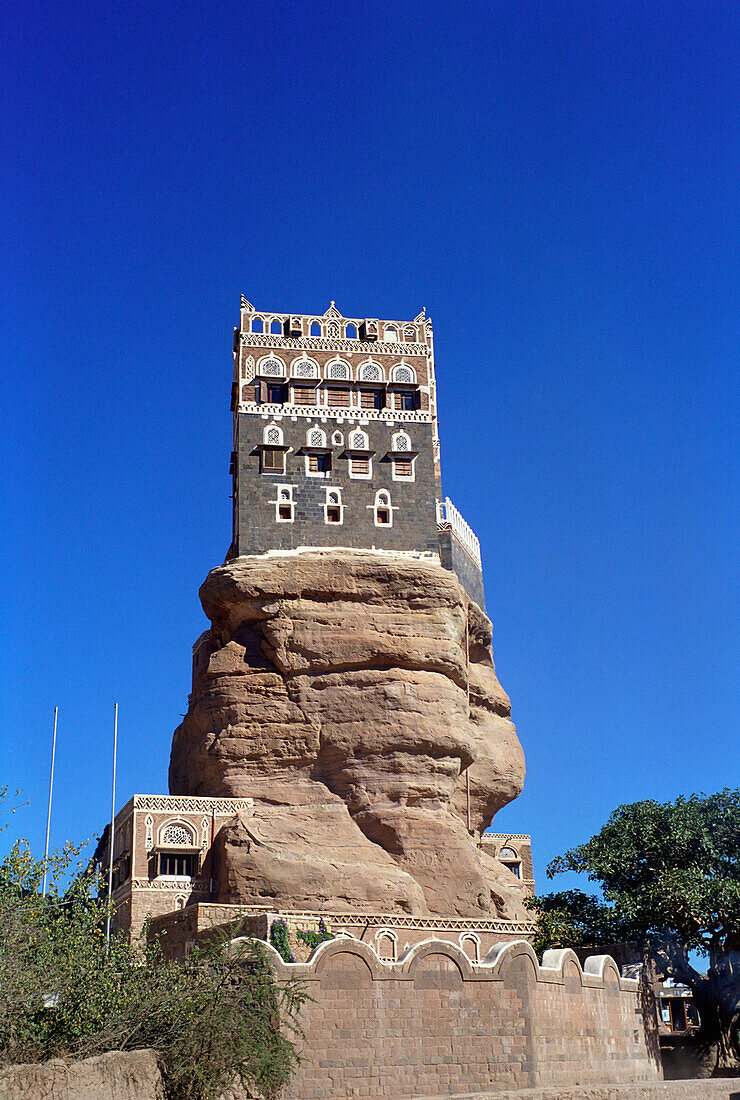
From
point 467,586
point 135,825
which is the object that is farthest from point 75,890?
point 467,586

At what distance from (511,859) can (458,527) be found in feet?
45.8

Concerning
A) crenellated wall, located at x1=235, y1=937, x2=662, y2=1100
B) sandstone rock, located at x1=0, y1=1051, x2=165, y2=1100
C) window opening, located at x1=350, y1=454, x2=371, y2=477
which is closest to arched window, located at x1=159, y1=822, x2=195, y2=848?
crenellated wall, located at x1=235, y1=937, x2=662, y2=1100

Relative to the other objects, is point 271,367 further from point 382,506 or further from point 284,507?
point 382,506

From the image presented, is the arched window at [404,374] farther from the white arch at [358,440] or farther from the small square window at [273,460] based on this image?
the small square window at [273,460]

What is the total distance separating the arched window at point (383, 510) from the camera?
46312mm

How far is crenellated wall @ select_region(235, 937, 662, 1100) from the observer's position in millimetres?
24625

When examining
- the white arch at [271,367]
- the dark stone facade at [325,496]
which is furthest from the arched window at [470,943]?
the white arch at [271,367]

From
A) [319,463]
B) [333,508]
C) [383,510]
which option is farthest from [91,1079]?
[319,463]

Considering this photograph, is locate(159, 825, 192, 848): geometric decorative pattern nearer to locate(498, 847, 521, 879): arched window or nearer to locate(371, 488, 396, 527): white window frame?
locate(371, 488, 396, 527): white window frame

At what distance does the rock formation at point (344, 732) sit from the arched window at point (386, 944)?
5.30 feet

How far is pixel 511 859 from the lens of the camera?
2002 inches

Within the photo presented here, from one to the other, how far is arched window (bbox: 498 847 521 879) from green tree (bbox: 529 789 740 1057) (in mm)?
8647

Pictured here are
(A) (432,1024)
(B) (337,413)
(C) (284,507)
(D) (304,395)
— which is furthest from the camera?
(D) (304,395)

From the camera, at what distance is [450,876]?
128 feet
